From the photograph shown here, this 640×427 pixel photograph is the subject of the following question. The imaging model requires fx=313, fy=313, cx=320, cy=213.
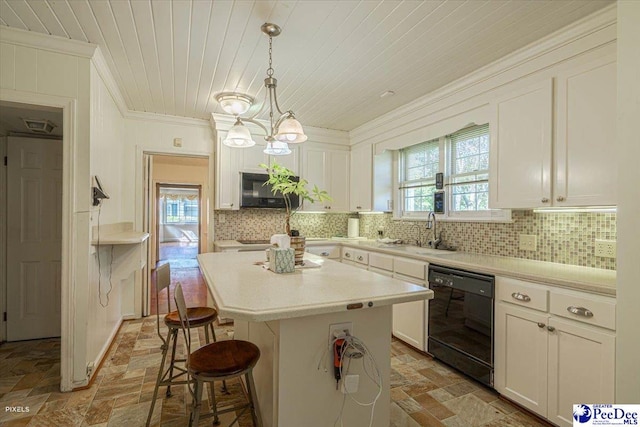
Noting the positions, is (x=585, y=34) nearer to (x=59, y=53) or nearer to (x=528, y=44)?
(x=528, y=44)

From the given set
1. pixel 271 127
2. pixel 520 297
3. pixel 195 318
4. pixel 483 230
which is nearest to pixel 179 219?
pixel 195 318

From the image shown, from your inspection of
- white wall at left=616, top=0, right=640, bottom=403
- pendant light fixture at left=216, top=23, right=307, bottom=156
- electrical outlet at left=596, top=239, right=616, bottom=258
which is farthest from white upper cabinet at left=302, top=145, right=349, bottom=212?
white wall at left=616, top=0, right=640, bottom=403

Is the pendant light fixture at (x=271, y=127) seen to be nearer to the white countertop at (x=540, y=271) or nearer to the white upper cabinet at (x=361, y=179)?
the white countertop at (x=540, y=271)

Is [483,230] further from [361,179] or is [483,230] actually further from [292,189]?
[292,189]

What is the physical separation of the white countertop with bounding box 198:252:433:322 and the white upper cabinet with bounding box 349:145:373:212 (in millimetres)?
2217

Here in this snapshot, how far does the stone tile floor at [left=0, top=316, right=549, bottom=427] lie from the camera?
191cm

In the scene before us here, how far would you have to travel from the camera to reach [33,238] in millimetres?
3021

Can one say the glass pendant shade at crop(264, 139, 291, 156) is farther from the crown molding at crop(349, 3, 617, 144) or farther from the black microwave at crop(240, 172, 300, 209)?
the crown molding at crop(349, 3, 617, 144)

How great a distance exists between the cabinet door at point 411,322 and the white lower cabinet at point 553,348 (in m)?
0.70

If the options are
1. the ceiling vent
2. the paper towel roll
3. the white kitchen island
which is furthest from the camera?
the paper towel roll

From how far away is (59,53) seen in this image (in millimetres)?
2176

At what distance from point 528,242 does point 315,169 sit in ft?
8.76

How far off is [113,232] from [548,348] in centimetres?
357

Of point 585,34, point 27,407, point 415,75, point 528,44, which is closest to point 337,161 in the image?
point 415,75
